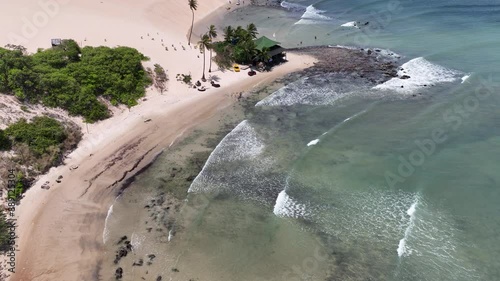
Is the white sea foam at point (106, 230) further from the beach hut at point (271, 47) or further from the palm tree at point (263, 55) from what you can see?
the beach hut at point (271, 47)

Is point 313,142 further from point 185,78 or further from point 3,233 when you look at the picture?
point 3,233

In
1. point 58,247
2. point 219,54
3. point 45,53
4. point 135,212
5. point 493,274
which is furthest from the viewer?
point 219,54

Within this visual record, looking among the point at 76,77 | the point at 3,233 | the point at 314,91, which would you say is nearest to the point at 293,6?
the point at 314,91

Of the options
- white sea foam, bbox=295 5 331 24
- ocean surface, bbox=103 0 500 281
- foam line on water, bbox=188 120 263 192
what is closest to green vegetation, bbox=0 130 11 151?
ocean surface, bbox=103 0 500 281

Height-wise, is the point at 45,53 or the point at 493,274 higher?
the point at 45,53

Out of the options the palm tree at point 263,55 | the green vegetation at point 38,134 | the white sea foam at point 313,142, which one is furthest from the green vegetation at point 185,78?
the white sea foam at point 313,142

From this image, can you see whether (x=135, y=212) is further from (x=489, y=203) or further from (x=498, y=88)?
(x=498, y=88)

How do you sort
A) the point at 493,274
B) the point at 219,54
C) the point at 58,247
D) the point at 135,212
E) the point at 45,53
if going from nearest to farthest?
the point at 493,274 < the point at 58,247 < the point at 135,212 < the point at 45,53 < the point at 219,54

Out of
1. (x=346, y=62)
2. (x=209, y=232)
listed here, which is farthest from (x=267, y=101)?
(x=209, y=232)
